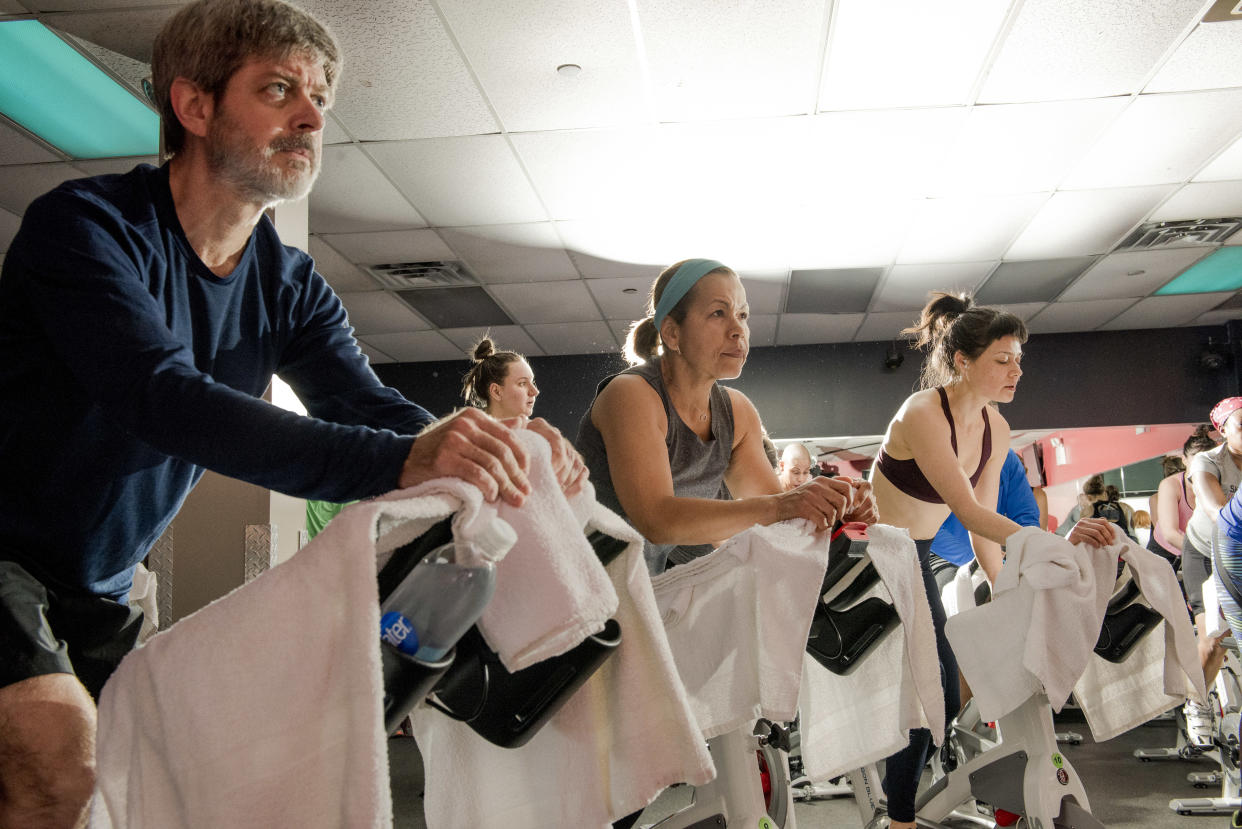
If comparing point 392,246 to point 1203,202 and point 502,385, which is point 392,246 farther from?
point 1203,202

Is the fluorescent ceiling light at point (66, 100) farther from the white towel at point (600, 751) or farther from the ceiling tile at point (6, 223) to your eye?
the white towel at point (600, 751)

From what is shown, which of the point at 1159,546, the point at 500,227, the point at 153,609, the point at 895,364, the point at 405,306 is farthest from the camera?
the point at 895,364

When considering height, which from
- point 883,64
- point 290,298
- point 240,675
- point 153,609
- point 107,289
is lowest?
point 240,675

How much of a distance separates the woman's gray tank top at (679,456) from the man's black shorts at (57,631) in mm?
909

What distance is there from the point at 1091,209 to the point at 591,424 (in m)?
4.48

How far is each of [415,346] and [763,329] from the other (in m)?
2.81

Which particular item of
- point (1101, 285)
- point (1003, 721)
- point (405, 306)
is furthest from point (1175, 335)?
point (1003, 721)

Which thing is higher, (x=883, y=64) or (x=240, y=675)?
(x=883, y=64)

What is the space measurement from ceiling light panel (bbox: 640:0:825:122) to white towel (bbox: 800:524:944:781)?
2.26 meters

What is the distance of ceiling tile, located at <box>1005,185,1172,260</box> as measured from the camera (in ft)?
16.8

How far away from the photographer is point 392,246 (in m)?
5.55

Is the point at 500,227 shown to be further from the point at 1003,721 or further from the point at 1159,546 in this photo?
the point at 1159,546

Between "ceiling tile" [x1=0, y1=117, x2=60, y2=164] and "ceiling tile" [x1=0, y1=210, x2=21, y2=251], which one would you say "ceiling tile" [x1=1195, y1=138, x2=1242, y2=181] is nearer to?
"ceiling tile" [x1=0, y1=117, x2=60, y2=164]

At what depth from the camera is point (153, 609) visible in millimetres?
2404
